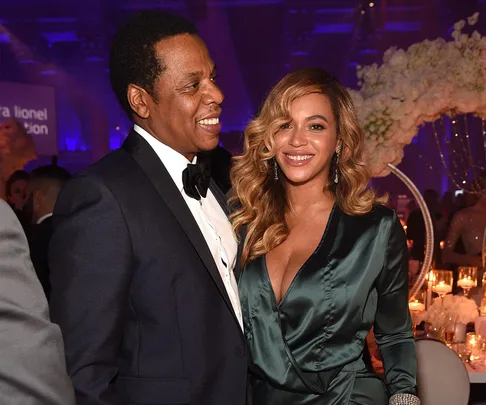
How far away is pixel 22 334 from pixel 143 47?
114cm

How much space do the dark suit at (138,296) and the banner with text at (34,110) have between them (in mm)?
6997

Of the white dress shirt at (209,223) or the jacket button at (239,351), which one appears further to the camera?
the white dress shirt at (209,223)

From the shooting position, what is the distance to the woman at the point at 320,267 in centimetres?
226

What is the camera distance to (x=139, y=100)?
1.93 metres

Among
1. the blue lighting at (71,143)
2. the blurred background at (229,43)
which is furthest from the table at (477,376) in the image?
the blue lighting at (71,143)

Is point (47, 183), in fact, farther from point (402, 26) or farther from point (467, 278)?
point (402, 26)

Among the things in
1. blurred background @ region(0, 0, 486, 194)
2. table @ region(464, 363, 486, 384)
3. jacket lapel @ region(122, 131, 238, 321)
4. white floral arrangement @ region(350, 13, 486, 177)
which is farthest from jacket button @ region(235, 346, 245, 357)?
blurred background @ region(0, 0, 486, 194)

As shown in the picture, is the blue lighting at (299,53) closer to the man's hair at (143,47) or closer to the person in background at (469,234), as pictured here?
the person in background at (469,234)

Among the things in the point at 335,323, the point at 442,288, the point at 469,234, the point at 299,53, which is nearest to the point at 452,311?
the point at 442,288

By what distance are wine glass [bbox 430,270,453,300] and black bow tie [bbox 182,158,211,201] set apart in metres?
2.67

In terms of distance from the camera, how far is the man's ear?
192 cm

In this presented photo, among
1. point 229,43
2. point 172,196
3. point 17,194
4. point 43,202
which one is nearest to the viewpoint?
point 172,196

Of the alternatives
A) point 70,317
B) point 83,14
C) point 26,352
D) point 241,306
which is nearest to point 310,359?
point 241,306

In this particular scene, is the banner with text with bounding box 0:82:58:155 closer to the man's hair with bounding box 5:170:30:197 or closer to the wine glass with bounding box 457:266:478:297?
the man's hair with bounding box 5:170:30:197
